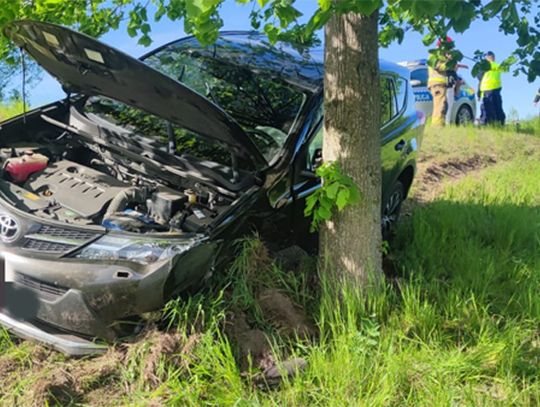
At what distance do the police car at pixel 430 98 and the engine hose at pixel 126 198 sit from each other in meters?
7.43

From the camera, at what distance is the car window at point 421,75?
10.2 metres

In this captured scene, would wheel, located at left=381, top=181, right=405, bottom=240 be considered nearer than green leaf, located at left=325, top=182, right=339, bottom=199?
No

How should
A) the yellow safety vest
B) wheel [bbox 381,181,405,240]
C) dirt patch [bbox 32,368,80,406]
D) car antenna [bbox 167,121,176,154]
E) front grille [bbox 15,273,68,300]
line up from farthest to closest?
the yellow safety vest < wheel [bbox 381,181,405,240] < car antenna [bbox 167,121,176,154] < front grille [bbox 15,273,68,300] < dirt patch [bbox 32,368,80,406]

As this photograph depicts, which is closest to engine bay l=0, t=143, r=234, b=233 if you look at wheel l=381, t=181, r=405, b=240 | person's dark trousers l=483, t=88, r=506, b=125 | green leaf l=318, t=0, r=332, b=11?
green leaf l=318, t=0, r=332, b=11

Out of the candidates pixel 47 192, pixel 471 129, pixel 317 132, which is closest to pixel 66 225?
pixel 47 192

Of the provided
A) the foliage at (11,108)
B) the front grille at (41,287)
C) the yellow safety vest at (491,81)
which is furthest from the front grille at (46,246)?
the yellow safety vest at (491,81)

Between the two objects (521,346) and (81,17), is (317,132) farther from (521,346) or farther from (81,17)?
(81,17)

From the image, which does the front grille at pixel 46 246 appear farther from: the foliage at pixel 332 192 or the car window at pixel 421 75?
the car window at pixel 421 75

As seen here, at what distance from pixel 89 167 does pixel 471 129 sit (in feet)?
28.9

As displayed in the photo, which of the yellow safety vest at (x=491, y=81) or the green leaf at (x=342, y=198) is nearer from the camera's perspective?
the green leaf at (x=342, y=198)

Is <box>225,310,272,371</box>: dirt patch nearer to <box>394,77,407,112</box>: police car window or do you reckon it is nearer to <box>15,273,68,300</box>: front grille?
<box>15,273,68,300</box>: front grille

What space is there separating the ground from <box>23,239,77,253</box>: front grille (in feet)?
1.83

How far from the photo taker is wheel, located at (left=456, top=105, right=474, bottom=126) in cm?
1146

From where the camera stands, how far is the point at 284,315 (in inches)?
115
